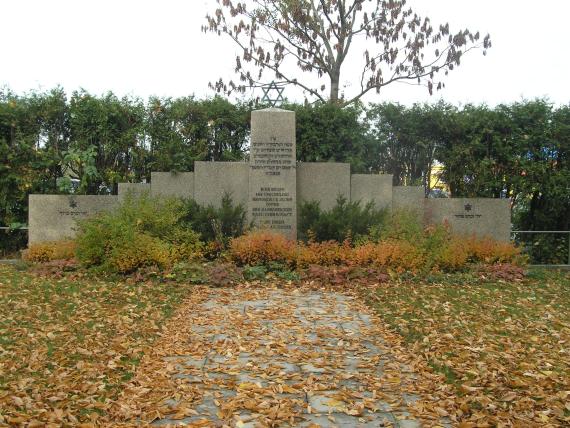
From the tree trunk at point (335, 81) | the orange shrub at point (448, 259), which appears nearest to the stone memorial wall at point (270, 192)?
the orange shrub at point (448, 259)

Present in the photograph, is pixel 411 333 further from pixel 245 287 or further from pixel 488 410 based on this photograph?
pixel 245 287

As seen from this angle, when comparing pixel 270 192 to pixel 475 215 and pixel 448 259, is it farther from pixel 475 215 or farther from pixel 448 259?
pixel 475 215

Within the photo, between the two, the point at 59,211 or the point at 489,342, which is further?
the point at 59,211

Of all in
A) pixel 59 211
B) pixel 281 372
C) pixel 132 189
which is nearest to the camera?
pixel 281 372

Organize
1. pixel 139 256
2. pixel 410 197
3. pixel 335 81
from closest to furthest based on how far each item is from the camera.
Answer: pixel 139 256, pixel 410 197, pixel 335 81

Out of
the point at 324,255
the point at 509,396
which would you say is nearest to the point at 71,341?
the point at 509,396

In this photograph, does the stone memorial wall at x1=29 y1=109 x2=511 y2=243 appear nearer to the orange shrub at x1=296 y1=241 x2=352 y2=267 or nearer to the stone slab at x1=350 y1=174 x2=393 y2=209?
the stone slab at x1=350 y1=174 x2=393 y2=209

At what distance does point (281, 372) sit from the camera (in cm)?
531

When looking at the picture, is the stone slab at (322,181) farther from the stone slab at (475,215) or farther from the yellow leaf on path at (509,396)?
the yellow leaf on path at (509,396)

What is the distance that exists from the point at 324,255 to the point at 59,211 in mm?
5805

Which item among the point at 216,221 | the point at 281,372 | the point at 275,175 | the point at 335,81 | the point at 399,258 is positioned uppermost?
A: the point at 335,81

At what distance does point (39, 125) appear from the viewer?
13578mm

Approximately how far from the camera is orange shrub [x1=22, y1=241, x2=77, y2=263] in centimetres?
1116

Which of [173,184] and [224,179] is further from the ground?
[224,179]
